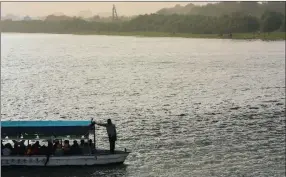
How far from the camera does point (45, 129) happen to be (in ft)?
86.5

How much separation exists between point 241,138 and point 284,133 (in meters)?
4.24

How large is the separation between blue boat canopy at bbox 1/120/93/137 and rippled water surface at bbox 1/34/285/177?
7.16ft

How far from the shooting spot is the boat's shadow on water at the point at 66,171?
25.2 metres

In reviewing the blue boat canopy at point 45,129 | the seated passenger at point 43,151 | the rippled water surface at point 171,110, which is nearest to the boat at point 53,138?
the blue boat canopy at point 45,129

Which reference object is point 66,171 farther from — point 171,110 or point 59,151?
point 171,110

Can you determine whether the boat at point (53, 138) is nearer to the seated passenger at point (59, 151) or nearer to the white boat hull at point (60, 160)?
the white boat hull at point (60, 160)

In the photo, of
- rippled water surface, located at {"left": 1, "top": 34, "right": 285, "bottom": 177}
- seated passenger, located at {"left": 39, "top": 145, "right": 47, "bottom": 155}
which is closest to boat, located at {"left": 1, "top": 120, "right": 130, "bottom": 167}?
seated passenger, located at {"left": 39, "top": 145, "right": 47, "bottom": 155}

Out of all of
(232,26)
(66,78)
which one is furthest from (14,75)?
(232,26)

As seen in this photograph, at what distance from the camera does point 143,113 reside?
44656 mm

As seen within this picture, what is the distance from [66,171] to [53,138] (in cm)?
221

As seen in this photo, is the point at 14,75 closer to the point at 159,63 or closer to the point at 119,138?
the point at 159,63

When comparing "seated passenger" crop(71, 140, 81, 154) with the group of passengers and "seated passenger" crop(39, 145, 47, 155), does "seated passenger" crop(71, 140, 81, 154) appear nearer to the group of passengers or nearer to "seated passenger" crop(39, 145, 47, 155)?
the group of passengers

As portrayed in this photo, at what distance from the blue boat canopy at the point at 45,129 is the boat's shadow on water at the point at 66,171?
2.01 m

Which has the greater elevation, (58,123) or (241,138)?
(58,123)
